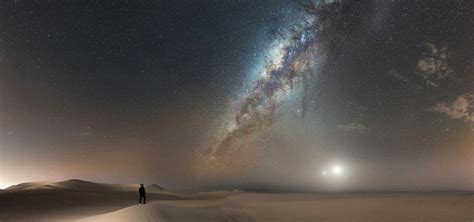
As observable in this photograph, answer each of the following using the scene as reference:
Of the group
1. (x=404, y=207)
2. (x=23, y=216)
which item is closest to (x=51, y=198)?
(x=23, y=216)

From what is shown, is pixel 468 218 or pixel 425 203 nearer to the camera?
pixel 468 218

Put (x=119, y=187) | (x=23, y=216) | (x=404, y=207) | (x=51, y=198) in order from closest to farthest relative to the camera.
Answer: (x=23, y=216), (x=404, y=207), (x=51, y=198), (x=119, y=187)

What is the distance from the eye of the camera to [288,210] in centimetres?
Answer: 3081

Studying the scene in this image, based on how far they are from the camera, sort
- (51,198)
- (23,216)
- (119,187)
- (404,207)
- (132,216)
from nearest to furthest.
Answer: (132,216)
(23,216)
(404,207)
(51,198)
(119,187)

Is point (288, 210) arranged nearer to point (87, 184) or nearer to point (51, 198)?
point (51, 198)

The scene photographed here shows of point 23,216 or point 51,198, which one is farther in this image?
point 51,198

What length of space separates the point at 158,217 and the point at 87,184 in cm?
5183

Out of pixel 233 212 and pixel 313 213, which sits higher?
pixel 233 212

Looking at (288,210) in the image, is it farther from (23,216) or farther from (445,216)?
(23,216)

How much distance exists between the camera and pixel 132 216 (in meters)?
21.8

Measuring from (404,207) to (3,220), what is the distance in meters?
25.2

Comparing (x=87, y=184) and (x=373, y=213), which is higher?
(x=87, y=184)

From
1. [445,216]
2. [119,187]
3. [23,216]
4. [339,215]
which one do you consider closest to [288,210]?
[339,215]

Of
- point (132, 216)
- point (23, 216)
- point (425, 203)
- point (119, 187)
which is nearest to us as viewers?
point (132, 216)
